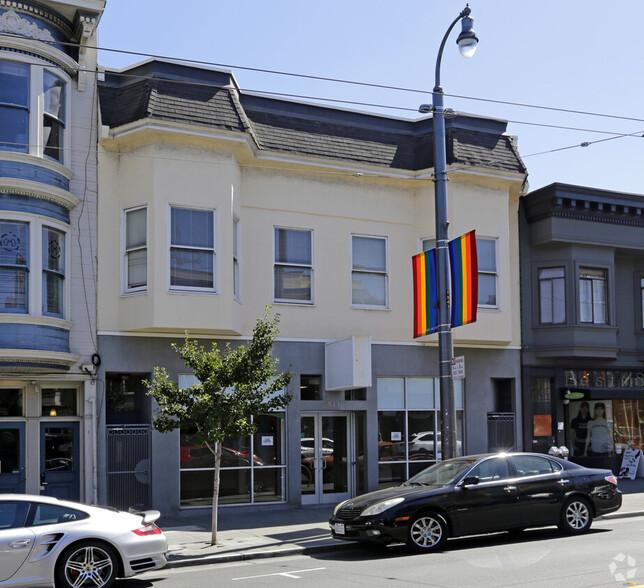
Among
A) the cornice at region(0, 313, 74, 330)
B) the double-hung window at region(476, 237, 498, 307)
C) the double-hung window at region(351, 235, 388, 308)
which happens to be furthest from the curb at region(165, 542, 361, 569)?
the double-hung window at region(476, 237, 498, 307)

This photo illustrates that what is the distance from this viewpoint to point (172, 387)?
14148mm

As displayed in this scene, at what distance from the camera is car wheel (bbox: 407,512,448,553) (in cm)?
1270

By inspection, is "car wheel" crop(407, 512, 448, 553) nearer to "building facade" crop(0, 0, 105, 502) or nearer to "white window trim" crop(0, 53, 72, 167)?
"building facade" crop(0, 0, 105, 502)

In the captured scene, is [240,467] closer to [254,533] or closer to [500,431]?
[254,533]

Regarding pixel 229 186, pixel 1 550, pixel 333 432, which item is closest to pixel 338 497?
pixel 333 432

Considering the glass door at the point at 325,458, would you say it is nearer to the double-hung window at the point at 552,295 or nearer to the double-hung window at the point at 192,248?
the double-hung window at the point at 192,248

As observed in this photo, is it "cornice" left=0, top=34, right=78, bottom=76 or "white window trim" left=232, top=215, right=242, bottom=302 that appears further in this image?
"white window trim" left=232, top=215, right=242, bottom=302

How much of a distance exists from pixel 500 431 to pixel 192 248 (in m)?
9.27

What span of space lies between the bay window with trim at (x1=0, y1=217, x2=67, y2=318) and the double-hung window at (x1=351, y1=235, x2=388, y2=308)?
22.9ft

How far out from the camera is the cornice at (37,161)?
632 inches

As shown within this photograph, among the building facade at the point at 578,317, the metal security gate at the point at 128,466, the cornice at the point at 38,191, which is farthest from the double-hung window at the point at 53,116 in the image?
the building facade at the point at 578,317

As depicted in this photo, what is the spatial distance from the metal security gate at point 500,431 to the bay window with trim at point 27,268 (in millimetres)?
10911

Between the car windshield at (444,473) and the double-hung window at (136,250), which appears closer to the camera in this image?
the car windshield at (444,473)

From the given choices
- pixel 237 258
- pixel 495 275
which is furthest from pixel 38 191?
pixel 495 275
